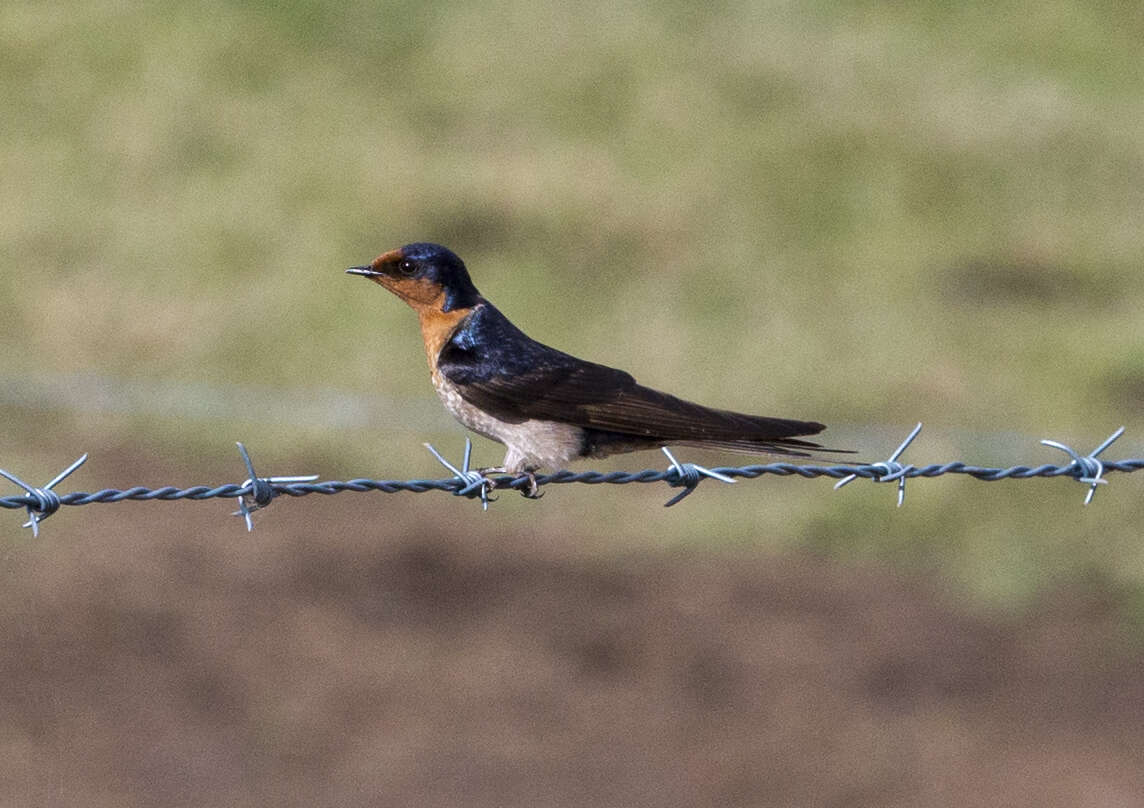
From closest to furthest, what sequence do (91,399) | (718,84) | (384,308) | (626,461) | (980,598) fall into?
(980,598), (626,461), (91,399), (384,308), (718,84)

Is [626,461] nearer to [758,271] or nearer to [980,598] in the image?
[980,598]

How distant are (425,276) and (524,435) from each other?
27.5 inches

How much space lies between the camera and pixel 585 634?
11609 mm

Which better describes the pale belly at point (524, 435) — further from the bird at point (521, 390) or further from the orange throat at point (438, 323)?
the orange throat at point (438, 323)

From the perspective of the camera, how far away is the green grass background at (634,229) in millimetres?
14242

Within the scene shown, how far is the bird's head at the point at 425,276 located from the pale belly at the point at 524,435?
0.99 ft

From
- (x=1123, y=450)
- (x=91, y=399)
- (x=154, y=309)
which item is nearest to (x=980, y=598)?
(x=1123, y=450)

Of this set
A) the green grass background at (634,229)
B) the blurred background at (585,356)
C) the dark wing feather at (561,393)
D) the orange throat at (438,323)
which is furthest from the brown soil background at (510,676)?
the dark wing feather at (561,393)

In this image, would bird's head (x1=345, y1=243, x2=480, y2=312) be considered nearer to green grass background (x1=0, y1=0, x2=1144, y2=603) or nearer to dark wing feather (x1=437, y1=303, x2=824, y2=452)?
dark wing feather (x1=437, y1=303, x2=824, y2=452)

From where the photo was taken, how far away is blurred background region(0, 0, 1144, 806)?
1038 centimetres

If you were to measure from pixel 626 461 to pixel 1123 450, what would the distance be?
13.7 ft

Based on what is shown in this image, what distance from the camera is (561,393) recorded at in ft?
18.6

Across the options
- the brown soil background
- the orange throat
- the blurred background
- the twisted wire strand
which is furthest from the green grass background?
the twisted wire strand

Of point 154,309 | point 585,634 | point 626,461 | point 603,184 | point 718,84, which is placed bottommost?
point 585,634
